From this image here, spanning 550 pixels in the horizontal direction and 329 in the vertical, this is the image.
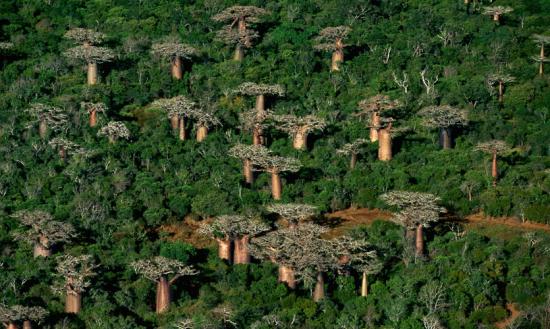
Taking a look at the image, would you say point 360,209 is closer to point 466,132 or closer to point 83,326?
point 466,132

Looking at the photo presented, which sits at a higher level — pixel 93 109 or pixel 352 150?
pixel 93 109

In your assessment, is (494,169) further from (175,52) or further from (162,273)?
(175,52)

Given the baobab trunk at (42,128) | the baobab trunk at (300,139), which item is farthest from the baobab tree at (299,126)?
the baobab trunk at (42,128)

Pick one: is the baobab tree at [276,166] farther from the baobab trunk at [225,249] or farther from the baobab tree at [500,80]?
the baobab tree at [500,80]

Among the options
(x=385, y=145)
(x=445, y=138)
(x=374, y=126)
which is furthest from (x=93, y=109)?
(x=445, y=138)

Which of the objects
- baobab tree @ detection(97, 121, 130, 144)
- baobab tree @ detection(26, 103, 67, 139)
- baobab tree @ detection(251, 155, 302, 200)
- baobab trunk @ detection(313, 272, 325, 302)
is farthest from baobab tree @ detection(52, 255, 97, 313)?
baobab tree @ detection(26, 103, 67, 139)

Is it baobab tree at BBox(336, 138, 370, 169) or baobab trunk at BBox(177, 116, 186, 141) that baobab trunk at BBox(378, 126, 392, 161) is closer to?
baobab tree at BBox(336, 138, 370, 169)
